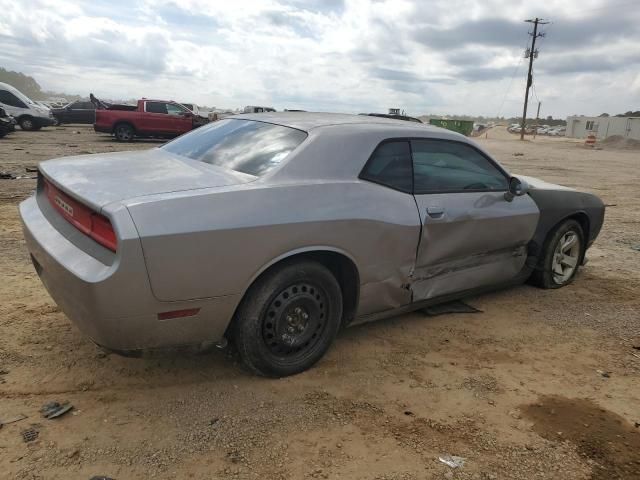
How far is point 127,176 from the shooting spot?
2.88m

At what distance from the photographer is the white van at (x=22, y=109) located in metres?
22.1

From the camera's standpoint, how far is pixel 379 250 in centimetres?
324

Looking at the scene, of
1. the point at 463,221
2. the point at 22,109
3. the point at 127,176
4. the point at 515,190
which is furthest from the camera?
the point at 22,109

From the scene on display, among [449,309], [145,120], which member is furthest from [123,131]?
[449,309]

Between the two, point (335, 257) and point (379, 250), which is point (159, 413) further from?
point (379, 250)

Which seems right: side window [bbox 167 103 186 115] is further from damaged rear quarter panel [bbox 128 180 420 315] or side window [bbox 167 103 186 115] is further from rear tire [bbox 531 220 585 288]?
damaged rear quarter panel [bbox 128 180 420 315]

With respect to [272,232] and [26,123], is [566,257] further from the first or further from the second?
[26,123]

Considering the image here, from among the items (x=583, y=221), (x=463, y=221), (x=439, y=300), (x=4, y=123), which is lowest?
(x=439, y=300)

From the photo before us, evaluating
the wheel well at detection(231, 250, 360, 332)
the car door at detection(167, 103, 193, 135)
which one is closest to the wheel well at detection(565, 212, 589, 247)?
the wheel well at detection(231, 250, 360, 332)

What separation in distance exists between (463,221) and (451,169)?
0.42 m

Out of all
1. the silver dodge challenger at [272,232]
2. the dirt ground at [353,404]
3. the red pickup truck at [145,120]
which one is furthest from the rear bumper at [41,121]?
the silver dodge challenger at [272,232]

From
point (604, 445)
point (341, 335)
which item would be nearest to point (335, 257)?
point (341, 335)

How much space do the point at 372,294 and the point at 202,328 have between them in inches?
47.0

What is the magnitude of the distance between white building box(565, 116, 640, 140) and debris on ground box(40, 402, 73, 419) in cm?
6402
